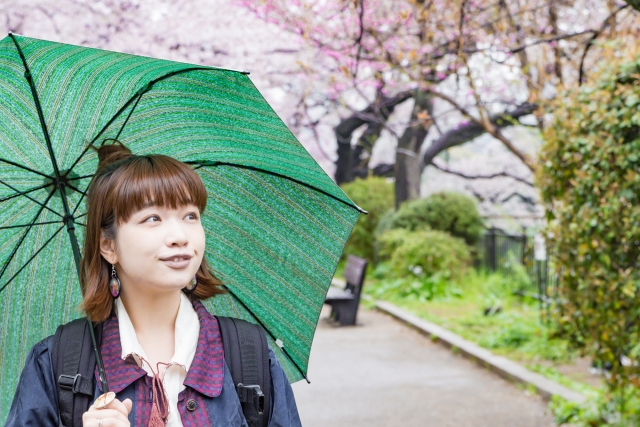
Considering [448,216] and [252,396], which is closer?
[252,396]

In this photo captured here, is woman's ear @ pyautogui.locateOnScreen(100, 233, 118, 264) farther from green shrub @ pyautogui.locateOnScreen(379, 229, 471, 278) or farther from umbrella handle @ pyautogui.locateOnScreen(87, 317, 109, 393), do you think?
green shrub @ pyautogui.locateOnScreen(379, 229, 471, 278)

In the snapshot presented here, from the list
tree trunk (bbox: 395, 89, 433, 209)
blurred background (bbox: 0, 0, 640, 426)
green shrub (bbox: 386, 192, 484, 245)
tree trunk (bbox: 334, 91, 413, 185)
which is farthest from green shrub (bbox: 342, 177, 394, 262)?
tree trunk (bbox: 334, 91, 413, 185)

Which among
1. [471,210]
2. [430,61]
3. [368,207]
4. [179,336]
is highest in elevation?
[430,61]

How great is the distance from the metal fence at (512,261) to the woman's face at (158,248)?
7867 mm

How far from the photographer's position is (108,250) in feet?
6.27

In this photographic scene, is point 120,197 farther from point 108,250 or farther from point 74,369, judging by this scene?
point 74,369

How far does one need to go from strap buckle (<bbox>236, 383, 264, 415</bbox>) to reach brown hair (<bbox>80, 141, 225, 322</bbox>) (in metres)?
0.39

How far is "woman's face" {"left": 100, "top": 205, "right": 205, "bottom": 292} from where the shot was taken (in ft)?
5.96

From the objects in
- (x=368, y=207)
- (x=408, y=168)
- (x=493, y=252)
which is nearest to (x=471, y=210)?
(x=493, y=252)

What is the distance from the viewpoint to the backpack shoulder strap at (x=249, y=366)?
6.08 ft

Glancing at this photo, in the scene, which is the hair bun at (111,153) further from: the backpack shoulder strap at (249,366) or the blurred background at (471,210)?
the blurred background at (471,210)

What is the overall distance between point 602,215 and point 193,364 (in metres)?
3.51

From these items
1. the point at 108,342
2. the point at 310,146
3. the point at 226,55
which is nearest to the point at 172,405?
the point at 108,342

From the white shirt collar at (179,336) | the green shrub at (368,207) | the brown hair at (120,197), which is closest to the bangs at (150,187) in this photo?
the brown hair at (120,197)
